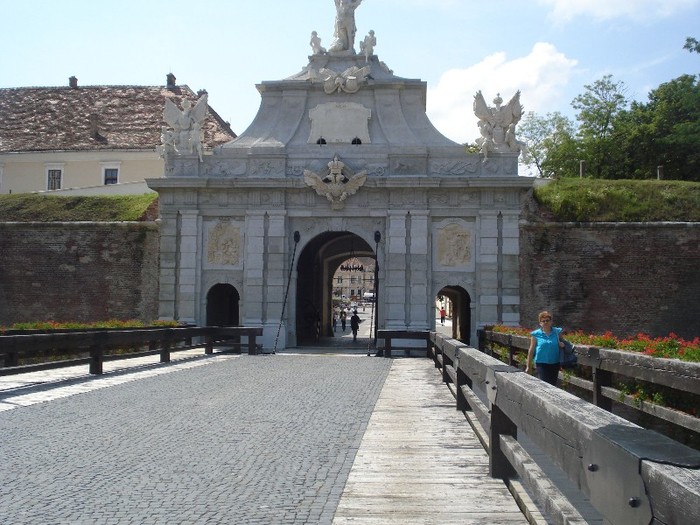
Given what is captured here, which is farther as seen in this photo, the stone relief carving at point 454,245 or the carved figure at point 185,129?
the carved figure at point 185,129

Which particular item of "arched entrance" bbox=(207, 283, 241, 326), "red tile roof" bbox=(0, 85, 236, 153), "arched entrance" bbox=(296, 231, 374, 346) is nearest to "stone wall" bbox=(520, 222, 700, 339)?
"arched entrance" bbox=(296, 231, 374, 346)

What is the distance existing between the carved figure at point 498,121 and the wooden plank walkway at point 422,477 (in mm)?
17929

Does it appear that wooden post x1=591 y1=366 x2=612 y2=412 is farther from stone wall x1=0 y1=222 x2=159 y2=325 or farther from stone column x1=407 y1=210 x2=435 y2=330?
stone wall x1=0 y1=222 x2=159 y2=325

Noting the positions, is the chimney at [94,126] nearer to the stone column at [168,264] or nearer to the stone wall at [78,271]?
the stone wall at [78,271]

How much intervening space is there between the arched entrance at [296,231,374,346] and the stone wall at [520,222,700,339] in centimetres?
692

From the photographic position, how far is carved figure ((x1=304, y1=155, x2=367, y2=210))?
26969 mm

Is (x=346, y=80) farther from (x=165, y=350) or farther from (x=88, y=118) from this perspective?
(x=88, y=118)

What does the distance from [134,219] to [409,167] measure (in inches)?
422

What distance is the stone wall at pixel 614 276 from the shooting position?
27906 millimetres

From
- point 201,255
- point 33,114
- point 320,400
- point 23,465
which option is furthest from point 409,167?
point 33,114

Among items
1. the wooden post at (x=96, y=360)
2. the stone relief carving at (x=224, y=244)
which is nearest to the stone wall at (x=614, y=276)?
the stone relief carving at (x=224, y=244)

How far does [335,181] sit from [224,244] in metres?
4.43

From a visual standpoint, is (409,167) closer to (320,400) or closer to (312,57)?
(312,57)

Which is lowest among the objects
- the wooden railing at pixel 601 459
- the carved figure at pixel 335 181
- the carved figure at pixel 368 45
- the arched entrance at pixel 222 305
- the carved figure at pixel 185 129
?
the wooden railing at pixel 601 459
